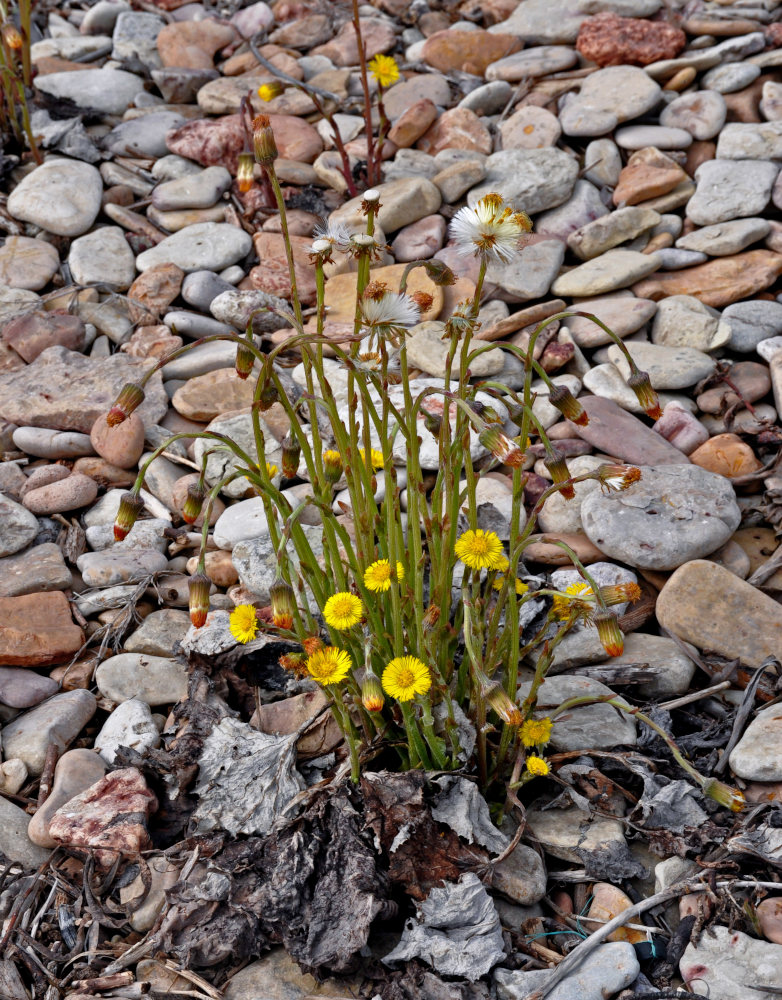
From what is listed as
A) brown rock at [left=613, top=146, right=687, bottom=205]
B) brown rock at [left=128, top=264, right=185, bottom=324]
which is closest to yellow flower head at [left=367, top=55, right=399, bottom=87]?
brown rock at [left=613, top=146, right=687, bottom=205]

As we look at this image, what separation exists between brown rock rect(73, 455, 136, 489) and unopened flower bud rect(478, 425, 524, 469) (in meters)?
2.02

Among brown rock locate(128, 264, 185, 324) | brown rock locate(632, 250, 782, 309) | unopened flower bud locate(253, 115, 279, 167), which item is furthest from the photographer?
brown rock locate(128, 264, 185, 324)

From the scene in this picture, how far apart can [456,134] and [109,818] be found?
364cm

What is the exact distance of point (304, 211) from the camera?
4426 millimetres

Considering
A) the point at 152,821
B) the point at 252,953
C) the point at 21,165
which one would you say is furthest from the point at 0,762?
the point at 21,165

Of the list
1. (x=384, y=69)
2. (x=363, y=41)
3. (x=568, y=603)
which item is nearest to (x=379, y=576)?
(x=568, y=603)

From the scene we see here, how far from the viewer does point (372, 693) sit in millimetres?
1901

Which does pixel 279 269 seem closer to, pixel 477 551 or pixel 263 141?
pixel 263 141

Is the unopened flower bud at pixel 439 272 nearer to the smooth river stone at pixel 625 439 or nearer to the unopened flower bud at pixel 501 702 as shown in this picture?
the unopened flower bud at pixel 501 702

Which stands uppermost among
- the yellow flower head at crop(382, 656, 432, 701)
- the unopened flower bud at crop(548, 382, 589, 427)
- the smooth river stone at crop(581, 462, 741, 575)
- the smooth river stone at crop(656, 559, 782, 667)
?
the unopened flower bud at crop(548, 382, 589, 427)

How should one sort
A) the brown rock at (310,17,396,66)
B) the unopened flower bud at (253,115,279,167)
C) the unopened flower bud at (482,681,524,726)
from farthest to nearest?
the brown rock at (310,17,396,66), the unopened flower bud at (253,115,279,167), the unopened flower bud at (482,681,524,726)

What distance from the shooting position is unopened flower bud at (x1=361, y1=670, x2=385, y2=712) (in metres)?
1.89

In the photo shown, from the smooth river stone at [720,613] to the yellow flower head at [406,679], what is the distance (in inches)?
40.9

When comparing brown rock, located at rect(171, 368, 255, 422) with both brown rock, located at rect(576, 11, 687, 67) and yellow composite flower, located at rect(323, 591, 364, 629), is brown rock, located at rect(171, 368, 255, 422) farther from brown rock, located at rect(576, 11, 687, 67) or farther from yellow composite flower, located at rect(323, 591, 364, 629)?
brown rock, located at rect(576, 11, 687, 67)
